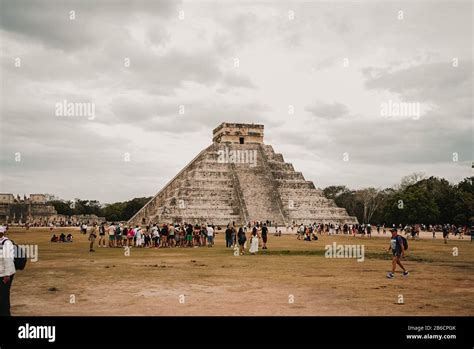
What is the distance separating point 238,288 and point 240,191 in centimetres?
3916

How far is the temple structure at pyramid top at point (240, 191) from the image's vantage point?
44.4 m

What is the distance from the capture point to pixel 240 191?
4894cm

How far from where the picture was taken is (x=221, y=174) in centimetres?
5097

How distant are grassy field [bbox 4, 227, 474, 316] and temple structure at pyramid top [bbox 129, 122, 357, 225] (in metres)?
27.6

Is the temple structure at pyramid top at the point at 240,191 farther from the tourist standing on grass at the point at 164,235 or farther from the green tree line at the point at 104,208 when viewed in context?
the green tree line at the point at 104,208

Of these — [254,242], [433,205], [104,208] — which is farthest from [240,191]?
[104,208]

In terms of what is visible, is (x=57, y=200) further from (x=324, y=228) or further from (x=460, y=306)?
(x=460, y=306)

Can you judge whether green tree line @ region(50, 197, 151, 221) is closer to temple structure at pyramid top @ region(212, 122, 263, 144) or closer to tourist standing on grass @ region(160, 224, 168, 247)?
temple structure at pyramid top @ region(212, 122, 263, 144)

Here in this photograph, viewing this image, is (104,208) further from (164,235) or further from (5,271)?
(5,271)

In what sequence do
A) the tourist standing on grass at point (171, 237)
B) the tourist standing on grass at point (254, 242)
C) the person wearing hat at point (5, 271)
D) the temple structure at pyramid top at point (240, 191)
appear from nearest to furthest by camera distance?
the person wearing hat at point (5, 271) → the tourist standing on grass at point (254, 242) → the tourist standing on grass at point (171, 237) → the temple structure at pyramid top at point (240, 191)

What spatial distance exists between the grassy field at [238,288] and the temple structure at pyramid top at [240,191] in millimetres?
27634

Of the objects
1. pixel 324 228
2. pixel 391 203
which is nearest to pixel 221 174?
pixel 324 228

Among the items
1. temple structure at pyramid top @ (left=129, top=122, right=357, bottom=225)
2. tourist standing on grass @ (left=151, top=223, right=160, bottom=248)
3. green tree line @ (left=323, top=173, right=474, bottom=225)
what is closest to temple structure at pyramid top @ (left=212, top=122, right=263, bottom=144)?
temple structure at pyramid top @ (left=129, top=122, right=357, bottom=225)

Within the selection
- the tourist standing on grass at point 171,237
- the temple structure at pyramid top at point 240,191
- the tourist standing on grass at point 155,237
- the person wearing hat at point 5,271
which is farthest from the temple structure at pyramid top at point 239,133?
the person wearing hat at point 5,271
